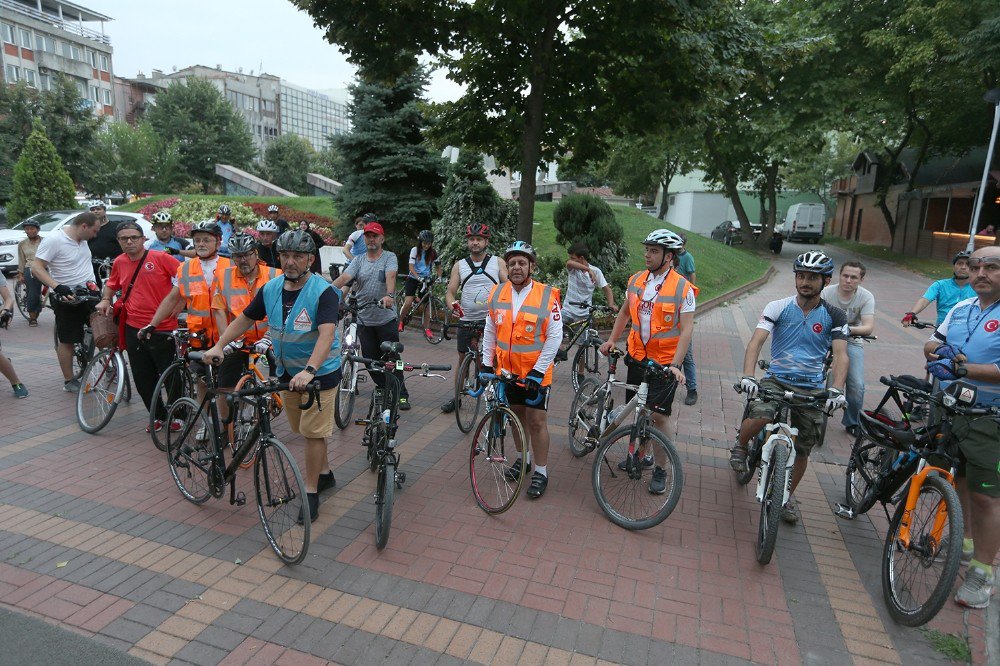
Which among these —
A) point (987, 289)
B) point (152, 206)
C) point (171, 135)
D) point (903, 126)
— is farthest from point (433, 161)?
point (171, 135)

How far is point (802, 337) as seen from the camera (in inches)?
175

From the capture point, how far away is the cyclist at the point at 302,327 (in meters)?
4.05

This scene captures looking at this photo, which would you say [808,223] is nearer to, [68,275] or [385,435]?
[68,275]

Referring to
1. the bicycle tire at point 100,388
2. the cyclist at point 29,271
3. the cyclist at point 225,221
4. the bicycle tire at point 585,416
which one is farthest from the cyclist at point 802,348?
the cyclist at point 29,271

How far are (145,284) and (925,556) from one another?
20.9 ft

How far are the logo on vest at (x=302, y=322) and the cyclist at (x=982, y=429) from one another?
13.1 feet

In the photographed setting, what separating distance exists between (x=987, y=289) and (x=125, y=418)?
7377 millimetres

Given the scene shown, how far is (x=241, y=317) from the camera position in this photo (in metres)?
4.25

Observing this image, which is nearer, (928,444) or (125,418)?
(928,444)

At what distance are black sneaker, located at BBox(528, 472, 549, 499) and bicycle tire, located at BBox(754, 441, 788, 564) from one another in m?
1.60

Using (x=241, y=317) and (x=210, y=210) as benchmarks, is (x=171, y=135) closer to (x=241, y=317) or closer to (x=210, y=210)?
(x=210, y=210)

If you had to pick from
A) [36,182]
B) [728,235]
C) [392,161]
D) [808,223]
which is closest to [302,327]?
[392,161]

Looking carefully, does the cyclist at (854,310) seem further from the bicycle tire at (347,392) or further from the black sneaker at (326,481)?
the black sneaker at (326,481)

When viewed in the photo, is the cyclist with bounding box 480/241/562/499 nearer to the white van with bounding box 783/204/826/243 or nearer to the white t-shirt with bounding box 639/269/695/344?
the white t-shirt with bounding box 639/269/695/344
